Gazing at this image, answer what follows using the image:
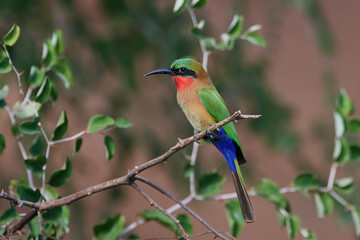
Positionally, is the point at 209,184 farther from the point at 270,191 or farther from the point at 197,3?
the point at 197,3

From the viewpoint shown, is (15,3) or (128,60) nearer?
(15,3)

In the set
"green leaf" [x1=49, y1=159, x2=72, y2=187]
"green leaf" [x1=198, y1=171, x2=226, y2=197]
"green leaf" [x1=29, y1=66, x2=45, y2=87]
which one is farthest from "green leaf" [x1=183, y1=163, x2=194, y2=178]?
"green leaf" [x1=29, y1=66, x2=45, y2=87]

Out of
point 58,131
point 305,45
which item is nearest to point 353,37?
point 305,45

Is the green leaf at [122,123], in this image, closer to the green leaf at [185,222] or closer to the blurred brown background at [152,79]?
the green leaf at [185,222]

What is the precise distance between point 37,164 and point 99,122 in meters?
0.15

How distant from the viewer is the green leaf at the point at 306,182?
137 centimetres

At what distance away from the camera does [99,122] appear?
1271mm

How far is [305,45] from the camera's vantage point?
19.3 ft

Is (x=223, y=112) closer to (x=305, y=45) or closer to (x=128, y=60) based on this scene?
(x=128, y=60)

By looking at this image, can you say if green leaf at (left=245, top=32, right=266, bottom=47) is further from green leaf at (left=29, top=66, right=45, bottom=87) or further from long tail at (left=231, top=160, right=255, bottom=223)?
green leaf at (left=29, top=66, right=45, bottom=87)

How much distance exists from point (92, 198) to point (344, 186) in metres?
3.80

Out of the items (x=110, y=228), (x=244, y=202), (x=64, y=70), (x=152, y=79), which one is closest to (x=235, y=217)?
(x=244, y=202)

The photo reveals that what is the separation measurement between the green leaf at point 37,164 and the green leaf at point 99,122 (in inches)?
4.8

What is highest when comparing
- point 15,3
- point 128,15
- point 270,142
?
point 15,3
